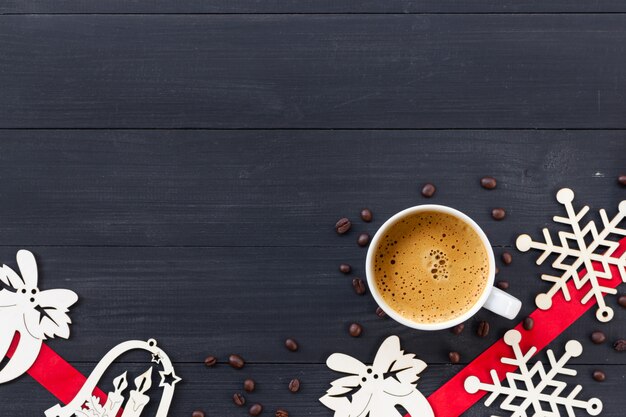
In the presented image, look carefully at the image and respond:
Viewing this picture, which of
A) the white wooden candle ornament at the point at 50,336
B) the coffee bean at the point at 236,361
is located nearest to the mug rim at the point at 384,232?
the coffee bean at the point at 236,361

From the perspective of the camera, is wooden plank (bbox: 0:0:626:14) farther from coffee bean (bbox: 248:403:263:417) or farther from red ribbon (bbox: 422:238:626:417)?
coffee bean (bbox: 248:403:263:417)

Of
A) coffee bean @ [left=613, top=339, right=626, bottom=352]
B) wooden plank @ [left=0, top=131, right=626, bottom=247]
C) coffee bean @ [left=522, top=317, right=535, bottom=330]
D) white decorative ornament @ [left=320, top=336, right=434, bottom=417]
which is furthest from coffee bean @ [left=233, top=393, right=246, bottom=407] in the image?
coffee bean @ [left=613, top=339, right=626, bottom=352]

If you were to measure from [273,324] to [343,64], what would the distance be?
41cm

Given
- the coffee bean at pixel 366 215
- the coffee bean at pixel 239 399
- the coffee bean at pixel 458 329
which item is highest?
the coffee bean at pixel 366 215

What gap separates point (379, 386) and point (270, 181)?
35 centimetres

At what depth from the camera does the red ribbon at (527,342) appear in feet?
3.07

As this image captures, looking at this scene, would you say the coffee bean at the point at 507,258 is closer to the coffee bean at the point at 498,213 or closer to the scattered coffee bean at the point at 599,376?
the coffee bean at the point at 498,213

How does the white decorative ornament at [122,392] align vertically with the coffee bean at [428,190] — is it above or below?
below

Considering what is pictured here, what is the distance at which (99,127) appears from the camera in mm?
966

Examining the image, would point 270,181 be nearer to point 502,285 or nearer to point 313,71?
point 313,71

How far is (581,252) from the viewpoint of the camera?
0.94 meters

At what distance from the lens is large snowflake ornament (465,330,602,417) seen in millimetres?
932

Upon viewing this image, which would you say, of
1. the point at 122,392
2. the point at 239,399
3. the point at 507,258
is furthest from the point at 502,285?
the point at 122,392

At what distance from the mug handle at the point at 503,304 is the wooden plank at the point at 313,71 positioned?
0.86 ft
